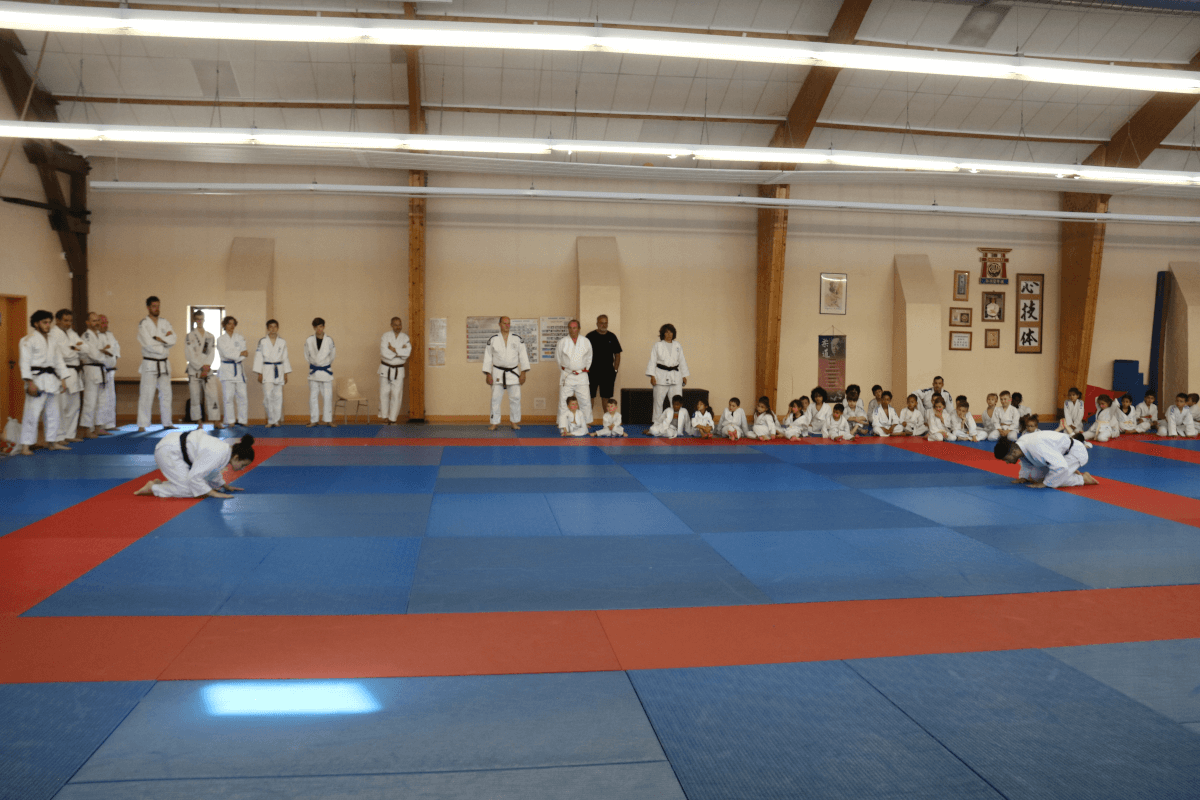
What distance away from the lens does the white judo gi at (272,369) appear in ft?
37.2

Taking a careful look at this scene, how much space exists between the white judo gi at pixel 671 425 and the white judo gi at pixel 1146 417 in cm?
741

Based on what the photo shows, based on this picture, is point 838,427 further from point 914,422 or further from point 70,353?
point 70,353

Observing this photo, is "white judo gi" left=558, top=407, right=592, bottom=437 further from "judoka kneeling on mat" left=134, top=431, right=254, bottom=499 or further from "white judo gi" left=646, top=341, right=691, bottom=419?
"judoka kneeling on mat" left=134, top=431, right=254, bottom=499

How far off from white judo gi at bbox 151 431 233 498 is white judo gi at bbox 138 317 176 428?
5.19 meters

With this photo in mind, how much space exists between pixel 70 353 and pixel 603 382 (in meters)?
7.28

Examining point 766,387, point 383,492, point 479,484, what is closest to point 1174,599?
point 479,484

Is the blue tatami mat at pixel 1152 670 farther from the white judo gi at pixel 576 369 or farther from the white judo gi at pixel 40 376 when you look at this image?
the white judo gi at pixel 40 376

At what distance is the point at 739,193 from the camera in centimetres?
1323

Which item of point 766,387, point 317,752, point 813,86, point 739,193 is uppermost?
point 813,86

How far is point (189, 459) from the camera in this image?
628 centimetres

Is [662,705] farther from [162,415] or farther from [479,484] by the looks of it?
[162,415]

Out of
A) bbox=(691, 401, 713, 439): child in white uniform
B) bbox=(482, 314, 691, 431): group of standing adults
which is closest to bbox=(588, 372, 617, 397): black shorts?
bbox=(482, 314, 691, 431): group of standing adults

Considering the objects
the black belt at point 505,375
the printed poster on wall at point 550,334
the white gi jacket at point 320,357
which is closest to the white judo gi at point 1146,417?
the printed poster on wall at point 550,334

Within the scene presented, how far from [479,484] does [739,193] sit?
827cm
